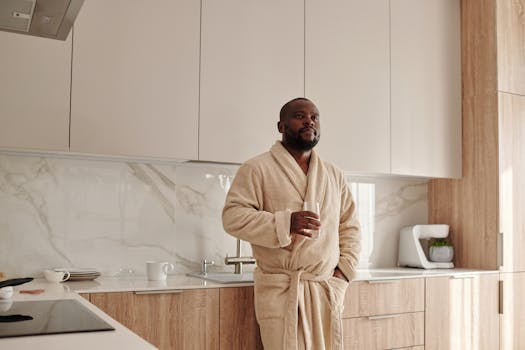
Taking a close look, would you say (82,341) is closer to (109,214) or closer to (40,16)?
(40,16)

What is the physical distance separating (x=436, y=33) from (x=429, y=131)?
0.63 meters

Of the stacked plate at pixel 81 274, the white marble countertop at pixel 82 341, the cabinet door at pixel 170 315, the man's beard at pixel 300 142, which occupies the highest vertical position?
the man's beard at pixel 300 142

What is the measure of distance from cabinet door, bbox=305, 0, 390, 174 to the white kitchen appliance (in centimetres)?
52

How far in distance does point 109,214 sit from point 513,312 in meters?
2.42

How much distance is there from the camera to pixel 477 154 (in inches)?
146

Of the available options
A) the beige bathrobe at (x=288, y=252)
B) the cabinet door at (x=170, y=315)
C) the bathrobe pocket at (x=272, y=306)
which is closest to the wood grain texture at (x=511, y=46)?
the beige bathrobe at (x=288, y=252)

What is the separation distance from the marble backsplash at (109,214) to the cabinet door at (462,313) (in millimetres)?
1054

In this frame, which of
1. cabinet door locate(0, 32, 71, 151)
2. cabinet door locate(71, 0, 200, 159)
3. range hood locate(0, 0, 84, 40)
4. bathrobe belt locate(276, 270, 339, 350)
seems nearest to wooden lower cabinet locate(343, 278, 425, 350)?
bathrobe belt locate(276, 270, 339, 350)

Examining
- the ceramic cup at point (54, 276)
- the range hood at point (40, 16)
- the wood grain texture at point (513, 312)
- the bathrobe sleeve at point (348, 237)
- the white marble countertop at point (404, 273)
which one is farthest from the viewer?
the wood grain texture at point (513, 312)

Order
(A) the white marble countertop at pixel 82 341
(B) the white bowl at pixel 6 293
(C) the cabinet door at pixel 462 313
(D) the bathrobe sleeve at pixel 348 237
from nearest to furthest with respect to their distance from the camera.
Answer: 1. (A) the white marble countertop at pixel 82 341
2. (B) the white bowl at pixel 6 293
3. (D) the bathrobe sleeve at pixel 348 237
4. (C) the cabinet door at pixel 462 313

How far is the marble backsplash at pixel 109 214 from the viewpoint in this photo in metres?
2.82

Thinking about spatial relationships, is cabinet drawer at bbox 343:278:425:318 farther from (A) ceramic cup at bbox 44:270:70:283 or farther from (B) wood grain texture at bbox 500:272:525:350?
(A) ceramic cup at bbox 44:270:70:283

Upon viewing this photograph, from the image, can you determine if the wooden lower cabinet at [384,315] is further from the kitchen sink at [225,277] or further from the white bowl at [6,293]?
the white bowl at [6,293]

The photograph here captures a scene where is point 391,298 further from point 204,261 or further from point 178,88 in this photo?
point 178,88
